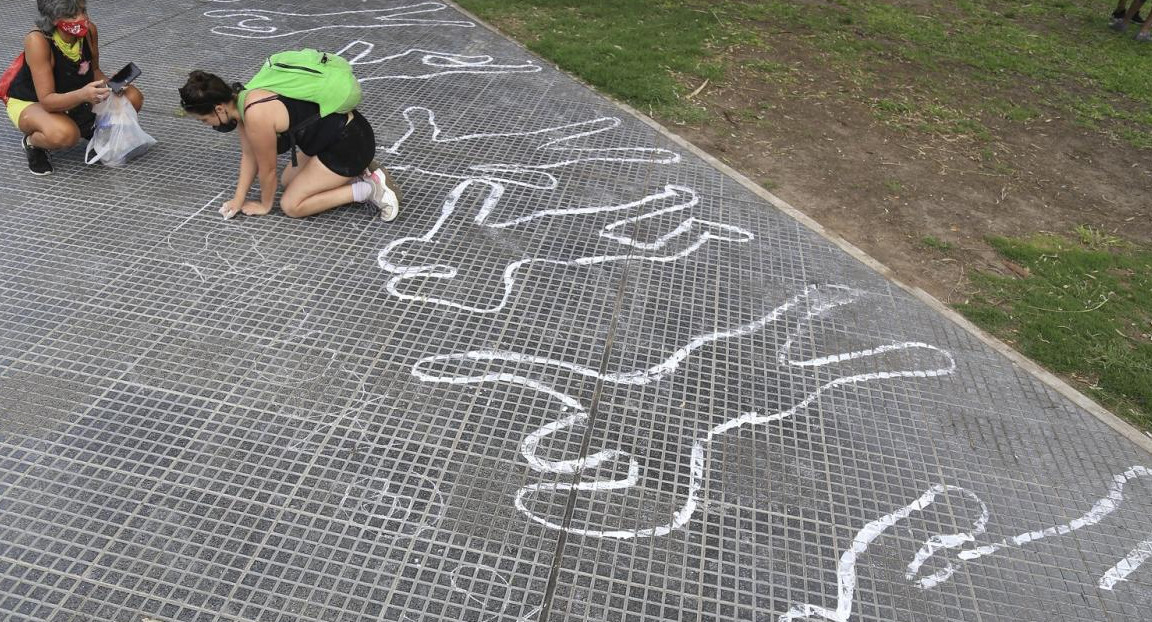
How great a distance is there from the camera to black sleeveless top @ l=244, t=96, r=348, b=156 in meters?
4.11

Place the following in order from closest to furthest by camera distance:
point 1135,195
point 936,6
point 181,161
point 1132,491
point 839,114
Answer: point 1132,491, point 181,161, point 1135,195, point 839,114, point 936,6

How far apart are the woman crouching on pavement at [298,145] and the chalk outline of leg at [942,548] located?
2.88m

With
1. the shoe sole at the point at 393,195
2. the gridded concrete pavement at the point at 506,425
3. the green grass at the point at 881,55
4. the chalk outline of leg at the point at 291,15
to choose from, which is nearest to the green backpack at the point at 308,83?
the shoe sole at the point at 393,195

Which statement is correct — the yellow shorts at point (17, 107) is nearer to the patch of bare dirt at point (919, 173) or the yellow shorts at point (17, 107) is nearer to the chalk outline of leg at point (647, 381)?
the chalk outline of leg at point (647, 381)

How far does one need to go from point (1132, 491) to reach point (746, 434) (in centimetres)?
158

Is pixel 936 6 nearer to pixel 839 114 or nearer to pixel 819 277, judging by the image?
pixel 839 114

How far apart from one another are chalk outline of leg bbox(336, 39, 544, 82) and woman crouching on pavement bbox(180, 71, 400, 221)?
7.32 feet

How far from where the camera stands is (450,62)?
6.68 meters

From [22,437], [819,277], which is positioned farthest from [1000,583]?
[22,437]

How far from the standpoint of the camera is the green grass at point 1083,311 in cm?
A: 389

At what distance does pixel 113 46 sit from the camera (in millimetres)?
6297

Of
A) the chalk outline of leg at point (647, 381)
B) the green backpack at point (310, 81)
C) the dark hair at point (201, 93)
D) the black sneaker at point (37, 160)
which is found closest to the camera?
the chalk outline of leg at point (647, 381)

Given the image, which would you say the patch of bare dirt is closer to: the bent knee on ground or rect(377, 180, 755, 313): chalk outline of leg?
rect(377, 180, 755, 313): chalk outline of leg

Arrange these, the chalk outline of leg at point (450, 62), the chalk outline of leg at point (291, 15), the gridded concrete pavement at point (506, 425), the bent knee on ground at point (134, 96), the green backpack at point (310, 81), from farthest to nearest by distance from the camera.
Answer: the chalk outline of leg at point (291, 15) → the chalk outline of leg at point (450, 62) → the bent knee on ground at point (134, 96) → the green backpack at point (310, 81) → the gridded concrete pavement at point (506, 425)
